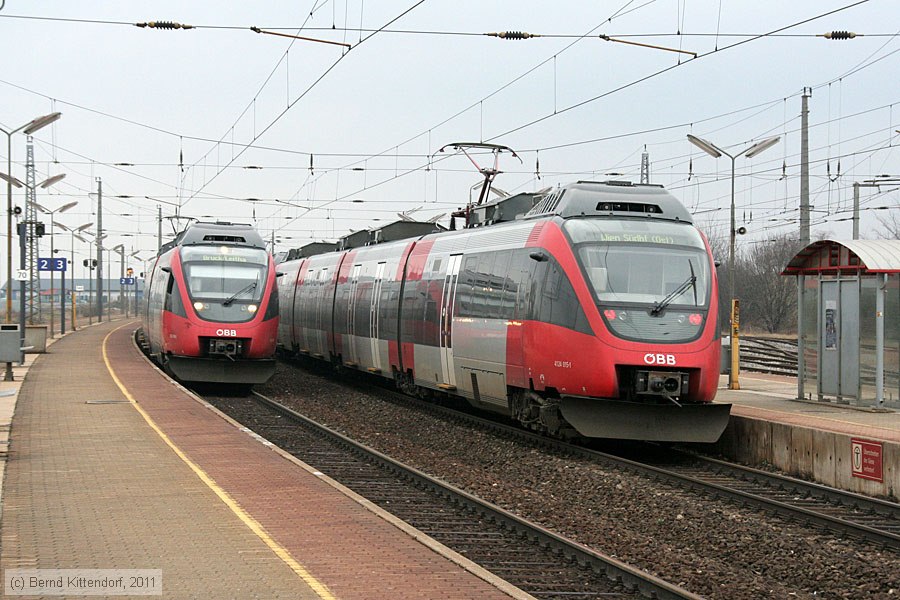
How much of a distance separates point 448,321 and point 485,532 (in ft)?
32.3

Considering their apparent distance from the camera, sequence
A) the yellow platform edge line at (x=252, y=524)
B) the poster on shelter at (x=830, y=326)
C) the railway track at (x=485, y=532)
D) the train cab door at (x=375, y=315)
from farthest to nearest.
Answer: the train cab door at (x=375, y=315)
the poster on shelter at (x=830, y=326)
the railway track at (x=485, y=532)
the yellow platform edge line at (x=252, y=524)

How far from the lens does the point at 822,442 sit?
49.9 feet

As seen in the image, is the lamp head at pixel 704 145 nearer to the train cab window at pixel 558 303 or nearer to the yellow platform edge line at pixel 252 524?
the train cab window at pixel 558 303

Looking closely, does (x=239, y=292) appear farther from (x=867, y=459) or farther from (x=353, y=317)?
(x=867, y=459)

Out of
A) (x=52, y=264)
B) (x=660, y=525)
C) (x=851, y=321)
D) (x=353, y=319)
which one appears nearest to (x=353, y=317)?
(x=353, y=319)

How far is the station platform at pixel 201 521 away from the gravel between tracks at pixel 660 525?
83.2 inches

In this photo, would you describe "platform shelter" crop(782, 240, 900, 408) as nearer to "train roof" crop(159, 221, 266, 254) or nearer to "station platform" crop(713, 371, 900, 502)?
"station platform" crop(713, 371, 900, 502)

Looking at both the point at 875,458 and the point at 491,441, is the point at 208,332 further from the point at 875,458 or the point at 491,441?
the point at 875,458

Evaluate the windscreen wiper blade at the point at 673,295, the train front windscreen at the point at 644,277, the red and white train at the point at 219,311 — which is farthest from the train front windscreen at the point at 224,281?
the windscreen wiper blade at the point at 673,295

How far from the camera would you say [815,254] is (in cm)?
2119

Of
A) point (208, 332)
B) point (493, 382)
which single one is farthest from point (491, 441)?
point (208, 332)

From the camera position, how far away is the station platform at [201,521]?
8266 millimetres

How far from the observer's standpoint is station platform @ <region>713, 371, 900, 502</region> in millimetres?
14008

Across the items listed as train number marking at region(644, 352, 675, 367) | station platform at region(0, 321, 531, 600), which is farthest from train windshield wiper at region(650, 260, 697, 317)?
station platform at region(0, 321, 531, 600)
